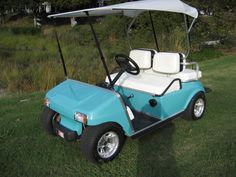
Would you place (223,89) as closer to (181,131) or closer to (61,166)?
(181,131)

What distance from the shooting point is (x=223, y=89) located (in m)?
5.98

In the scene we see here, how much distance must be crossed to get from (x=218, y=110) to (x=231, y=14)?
807 cm

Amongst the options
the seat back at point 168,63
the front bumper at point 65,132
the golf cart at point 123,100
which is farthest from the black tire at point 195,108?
the front bumper at point 65,132

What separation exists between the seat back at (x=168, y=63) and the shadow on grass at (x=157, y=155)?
847 mm

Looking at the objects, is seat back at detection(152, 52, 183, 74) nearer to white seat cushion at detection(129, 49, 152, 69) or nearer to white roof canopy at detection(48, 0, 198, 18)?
white seat cushion at detection(129, 49, 152, 69)

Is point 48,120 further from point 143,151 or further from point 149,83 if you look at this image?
point 149,83

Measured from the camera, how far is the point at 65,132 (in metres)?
3.45

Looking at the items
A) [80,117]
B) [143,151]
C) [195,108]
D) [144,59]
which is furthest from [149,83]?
[80,117]

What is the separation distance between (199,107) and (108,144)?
1.76 meters

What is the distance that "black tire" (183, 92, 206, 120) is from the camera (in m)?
4.32

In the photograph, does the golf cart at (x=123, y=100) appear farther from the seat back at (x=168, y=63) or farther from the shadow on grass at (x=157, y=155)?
the shadow on grass at (x=157, y=155)

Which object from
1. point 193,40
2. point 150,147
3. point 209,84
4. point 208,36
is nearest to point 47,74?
point 209,84

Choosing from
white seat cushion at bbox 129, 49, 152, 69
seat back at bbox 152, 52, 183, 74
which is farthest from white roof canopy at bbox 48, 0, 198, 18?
white seat cushion at bbox 129, 49, 152, 69

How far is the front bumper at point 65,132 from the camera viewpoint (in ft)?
11.0
